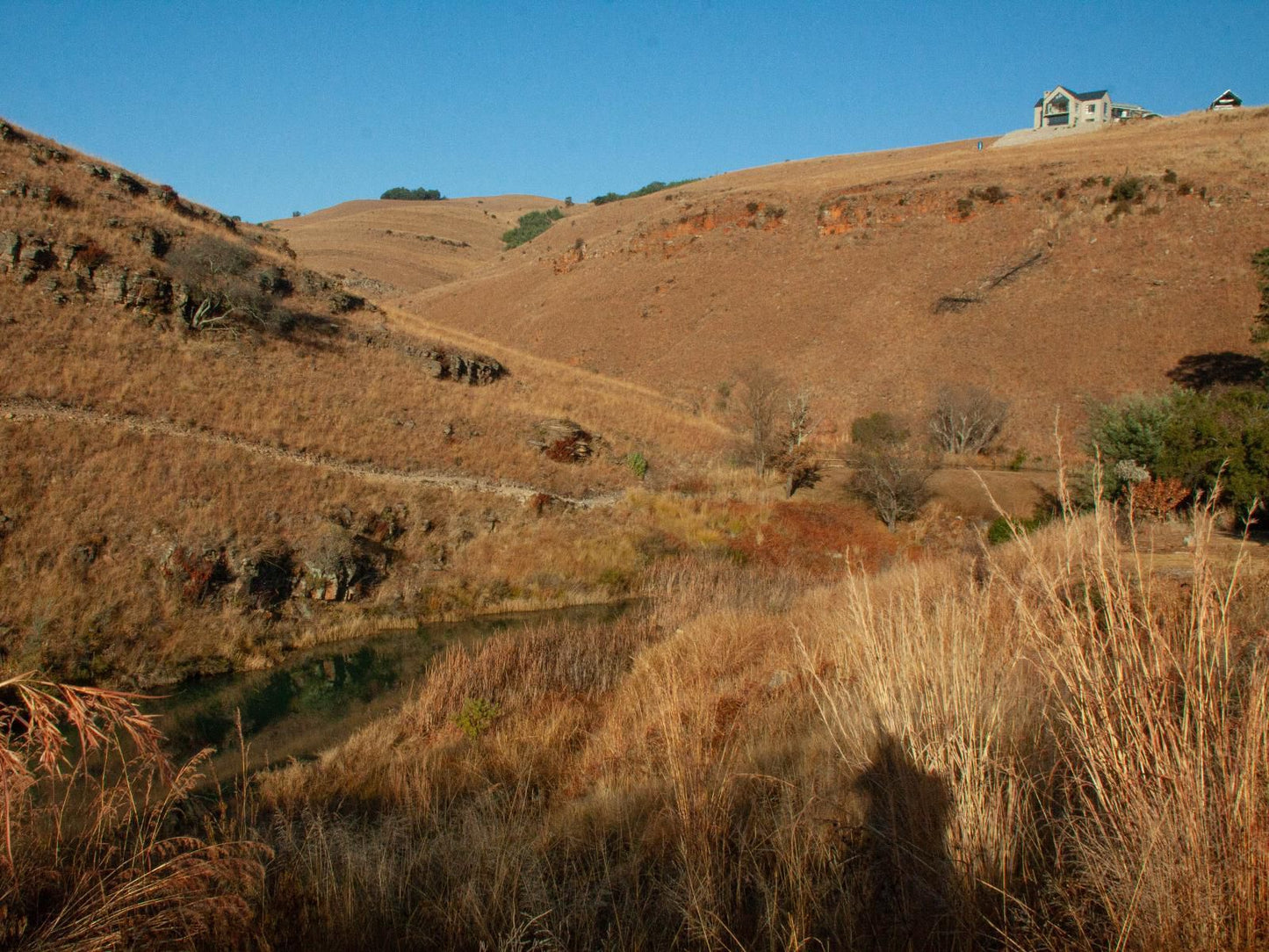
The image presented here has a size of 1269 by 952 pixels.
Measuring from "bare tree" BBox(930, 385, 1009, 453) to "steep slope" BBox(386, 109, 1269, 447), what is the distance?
5.87ft

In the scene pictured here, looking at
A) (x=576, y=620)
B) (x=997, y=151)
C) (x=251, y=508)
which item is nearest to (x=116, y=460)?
(x=251, y=508)

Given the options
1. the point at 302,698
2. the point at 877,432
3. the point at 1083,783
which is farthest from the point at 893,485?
A: the point at 1083,783

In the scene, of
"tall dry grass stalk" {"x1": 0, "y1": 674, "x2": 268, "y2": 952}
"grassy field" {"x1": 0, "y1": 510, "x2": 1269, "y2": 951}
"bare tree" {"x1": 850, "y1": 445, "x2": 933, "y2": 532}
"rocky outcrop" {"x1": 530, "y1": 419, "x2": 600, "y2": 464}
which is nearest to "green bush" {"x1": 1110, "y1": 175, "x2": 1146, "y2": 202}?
"bare tree" {"x1": 850, "y1": 445, "x2": 933, "y2": 532}

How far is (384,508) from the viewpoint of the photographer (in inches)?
789

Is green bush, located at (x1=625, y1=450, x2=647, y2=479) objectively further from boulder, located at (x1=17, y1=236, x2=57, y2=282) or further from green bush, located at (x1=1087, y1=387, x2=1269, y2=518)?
boulder, located at (x1=17, y1=236, x2=57, y2=282)

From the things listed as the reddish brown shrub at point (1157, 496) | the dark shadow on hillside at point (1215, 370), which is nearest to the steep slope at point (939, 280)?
the dark shadow on hillside at point (1215, 370)

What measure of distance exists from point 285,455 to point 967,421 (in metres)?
26.9

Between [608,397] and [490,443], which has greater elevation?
[608,397]

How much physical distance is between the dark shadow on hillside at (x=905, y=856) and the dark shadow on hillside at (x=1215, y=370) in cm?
3816

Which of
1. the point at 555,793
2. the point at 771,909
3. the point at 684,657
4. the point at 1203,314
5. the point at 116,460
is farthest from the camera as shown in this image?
the point at 1203,314

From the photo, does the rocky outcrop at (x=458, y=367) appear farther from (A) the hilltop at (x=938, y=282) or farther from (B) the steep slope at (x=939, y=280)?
(B) the steep slope at (x=939, y=280)

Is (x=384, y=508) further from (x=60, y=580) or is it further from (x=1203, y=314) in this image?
(x=1203, y=314)

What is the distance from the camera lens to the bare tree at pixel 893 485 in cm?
2438

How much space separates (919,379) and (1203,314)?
46.4ft
